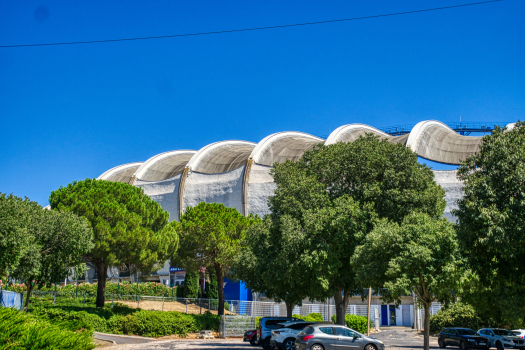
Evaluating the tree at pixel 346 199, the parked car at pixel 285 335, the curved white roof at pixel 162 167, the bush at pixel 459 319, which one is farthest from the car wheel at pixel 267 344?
the curved white roof at pixel 162 167

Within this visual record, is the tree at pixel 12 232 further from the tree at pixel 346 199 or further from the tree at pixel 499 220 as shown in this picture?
the tree at pixel 499 220

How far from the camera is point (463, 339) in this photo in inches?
976

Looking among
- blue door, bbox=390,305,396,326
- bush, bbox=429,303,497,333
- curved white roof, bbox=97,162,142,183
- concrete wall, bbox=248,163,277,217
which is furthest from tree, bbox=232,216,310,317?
curved white roof, bbox=97,162,142,183

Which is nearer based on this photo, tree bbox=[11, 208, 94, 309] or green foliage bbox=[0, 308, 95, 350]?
green foliage bbox=[0, 308, 95, 350]

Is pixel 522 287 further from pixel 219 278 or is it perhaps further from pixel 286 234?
pixel 219 278

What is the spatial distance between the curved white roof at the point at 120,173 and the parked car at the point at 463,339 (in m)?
47.4

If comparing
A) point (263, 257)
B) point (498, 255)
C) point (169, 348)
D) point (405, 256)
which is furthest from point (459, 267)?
point (169, 348)

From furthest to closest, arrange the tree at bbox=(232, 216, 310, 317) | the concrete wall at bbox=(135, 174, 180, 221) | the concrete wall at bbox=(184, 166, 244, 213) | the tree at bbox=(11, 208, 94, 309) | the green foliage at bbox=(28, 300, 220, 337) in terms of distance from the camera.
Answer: the concrete wall at bbox=(135, 174, 180, 221), the concrete wall at bbox=(184, 166, 244, 213), the green foliage at bbox=(28, 300, 220, 337), the tree at bbox=(11, 208, 94, 309), the tree at bbox=(232, 216, 310, 317)

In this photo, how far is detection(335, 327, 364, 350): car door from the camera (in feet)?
54.2

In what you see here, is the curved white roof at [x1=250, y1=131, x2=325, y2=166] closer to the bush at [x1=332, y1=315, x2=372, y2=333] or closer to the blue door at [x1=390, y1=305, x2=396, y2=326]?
the blue door at [x1=390, y1=305, x2=396, y2=326]

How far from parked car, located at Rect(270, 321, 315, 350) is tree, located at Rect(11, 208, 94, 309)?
37.1 ft

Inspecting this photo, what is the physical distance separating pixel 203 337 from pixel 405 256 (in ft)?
54.6

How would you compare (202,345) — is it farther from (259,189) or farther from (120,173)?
(120,173)

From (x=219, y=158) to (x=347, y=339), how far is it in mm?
39704
